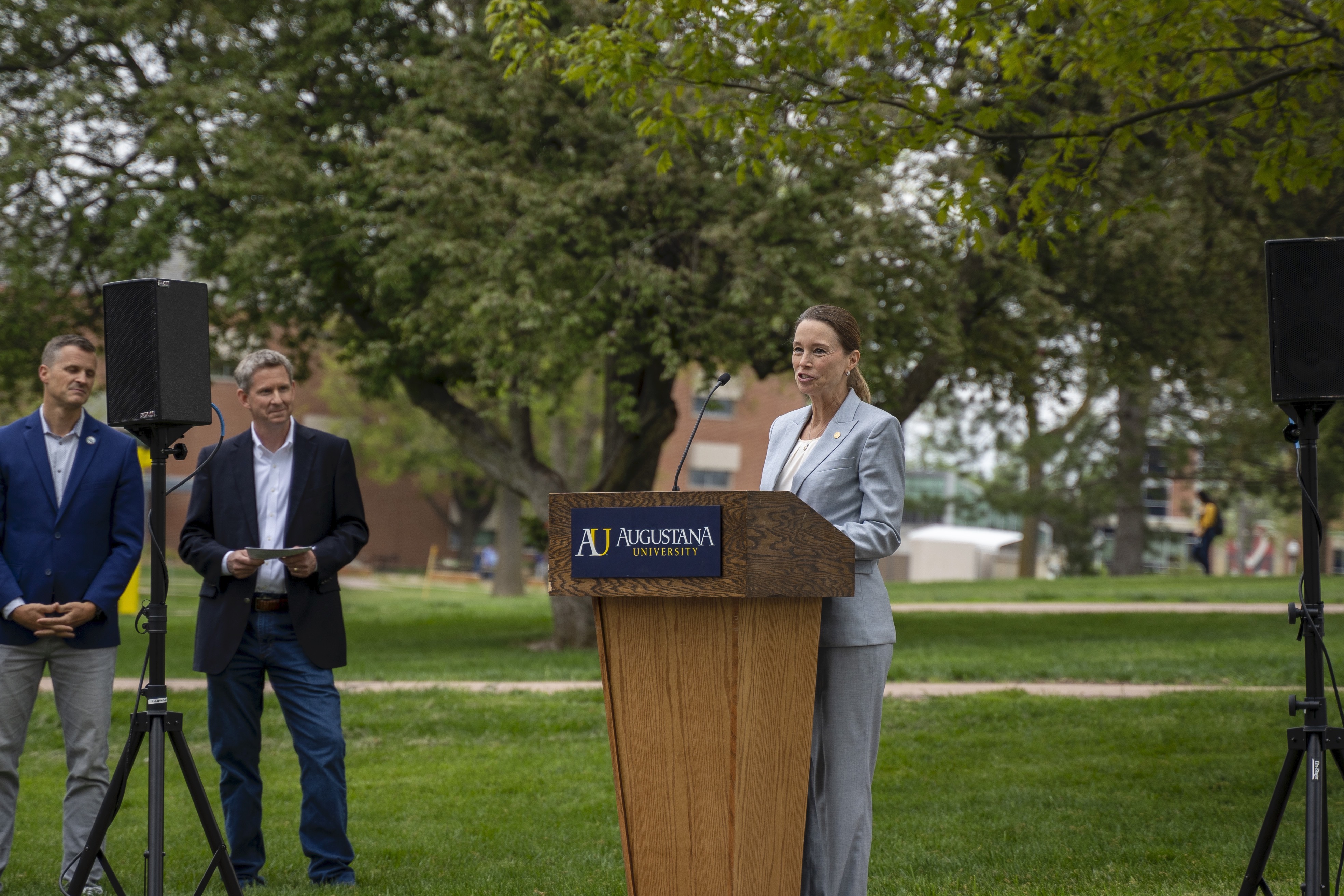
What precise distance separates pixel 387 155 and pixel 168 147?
2.45 metres

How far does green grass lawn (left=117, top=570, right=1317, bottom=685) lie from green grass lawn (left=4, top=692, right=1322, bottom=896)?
192 cm

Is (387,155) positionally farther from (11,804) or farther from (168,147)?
(11,804)

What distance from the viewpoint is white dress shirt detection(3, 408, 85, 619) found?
549 centimetres

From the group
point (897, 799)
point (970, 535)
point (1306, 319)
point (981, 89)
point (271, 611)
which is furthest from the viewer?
point (970, 535)

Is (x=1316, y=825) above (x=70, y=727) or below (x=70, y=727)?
below

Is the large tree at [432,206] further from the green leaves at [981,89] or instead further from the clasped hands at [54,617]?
the clasped hands at [54,617]

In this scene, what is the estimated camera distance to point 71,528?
545 centimetres

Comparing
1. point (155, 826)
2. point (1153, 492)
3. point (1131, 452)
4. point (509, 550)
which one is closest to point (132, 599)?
point (155, 826)

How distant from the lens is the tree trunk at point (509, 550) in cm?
3362

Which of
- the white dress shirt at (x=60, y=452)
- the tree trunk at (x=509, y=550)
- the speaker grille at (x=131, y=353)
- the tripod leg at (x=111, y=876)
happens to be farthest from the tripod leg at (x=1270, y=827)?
the tree trunk at (x=509, y=550)

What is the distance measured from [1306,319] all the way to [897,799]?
3.96 m

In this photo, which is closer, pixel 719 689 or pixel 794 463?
pixel 719 689

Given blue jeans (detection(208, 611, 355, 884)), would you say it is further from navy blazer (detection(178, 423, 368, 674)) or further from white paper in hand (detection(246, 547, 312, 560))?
white paper in hand (detection(246, 547, 312, 560))

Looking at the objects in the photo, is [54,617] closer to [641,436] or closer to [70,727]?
[70,727]
